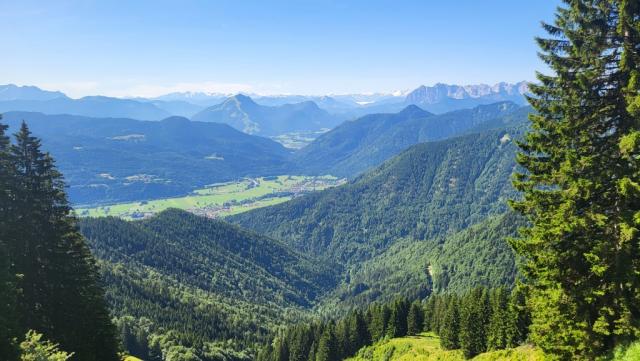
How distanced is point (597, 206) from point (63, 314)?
41.5m

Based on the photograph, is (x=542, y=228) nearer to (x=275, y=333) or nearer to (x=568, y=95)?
(x=568, y=95)

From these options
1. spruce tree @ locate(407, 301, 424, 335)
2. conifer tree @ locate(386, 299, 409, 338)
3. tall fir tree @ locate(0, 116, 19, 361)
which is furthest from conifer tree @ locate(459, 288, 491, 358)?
tall fir tree @ locate(0, 116, 19, 361)

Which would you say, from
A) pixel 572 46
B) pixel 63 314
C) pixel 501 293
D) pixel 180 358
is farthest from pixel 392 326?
pixel 572 46

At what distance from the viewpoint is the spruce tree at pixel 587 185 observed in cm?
2452

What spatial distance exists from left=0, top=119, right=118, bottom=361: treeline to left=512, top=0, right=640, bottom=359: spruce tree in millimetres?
36802

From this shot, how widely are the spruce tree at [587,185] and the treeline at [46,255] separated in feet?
121

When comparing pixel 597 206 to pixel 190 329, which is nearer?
pixel 597 206

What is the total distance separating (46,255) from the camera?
128 feet

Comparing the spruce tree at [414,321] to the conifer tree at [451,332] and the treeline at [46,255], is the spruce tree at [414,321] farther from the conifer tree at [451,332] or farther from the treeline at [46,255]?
the treeline at [46,255]

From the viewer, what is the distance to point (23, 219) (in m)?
38.4

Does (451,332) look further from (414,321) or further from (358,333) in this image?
(358,333)

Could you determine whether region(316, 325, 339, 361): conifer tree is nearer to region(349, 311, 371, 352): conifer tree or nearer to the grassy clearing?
the grassy clearing

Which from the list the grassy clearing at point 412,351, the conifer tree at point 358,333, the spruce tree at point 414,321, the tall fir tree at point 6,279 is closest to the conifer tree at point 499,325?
the grassy clearing at point 412,351

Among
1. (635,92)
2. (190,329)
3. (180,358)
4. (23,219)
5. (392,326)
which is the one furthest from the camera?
(190,329)
